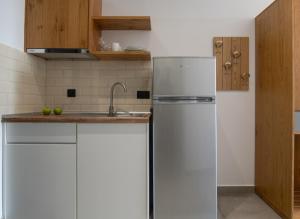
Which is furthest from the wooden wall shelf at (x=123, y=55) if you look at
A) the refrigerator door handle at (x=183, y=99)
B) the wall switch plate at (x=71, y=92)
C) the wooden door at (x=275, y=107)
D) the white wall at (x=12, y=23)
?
the wooden door at (x=275, y=107)

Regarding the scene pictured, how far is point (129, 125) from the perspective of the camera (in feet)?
7.11

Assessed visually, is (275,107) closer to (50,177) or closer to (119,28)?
(119,28)

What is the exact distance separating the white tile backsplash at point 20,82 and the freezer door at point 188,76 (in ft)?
3.90

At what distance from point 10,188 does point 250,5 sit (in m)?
2.95

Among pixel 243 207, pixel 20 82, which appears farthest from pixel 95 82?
pixel 243 207

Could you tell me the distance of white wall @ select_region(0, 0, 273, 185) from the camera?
3037 millimetres

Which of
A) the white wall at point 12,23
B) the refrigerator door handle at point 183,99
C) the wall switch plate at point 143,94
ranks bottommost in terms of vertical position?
the refrigerator door handle at point 183,99

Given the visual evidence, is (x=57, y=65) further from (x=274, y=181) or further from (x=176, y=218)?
(x=274, y=181)

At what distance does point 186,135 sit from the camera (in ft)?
7.72

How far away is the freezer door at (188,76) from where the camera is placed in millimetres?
2344

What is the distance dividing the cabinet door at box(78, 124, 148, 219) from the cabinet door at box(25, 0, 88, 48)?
912mm

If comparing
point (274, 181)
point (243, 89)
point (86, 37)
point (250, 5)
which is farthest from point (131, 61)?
point (274, 181)

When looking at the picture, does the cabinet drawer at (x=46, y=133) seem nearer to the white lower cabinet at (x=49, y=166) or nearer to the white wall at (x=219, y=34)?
the white lower cabinet at (x=49, y=166)

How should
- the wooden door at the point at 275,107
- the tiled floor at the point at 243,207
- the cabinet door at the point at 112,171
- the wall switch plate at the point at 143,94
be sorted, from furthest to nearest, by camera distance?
the wall switch plate at the point at 143,94 → the tiled floor at the point at 243,207 → the wooden door at the point at 275,107 → the cabinet door at the point at 112,171
